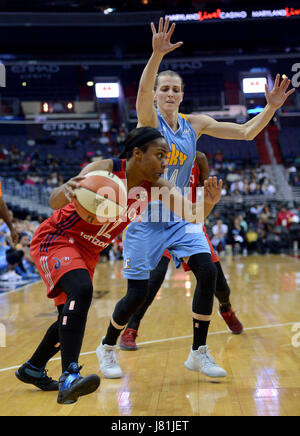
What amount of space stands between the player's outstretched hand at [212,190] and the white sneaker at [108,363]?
1.34 metres

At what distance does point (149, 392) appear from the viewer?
3.32m

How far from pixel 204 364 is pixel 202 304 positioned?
41cm

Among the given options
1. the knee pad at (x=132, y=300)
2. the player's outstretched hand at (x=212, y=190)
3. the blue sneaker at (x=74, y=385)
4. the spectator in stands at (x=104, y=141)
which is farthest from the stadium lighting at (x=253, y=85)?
the blue sneaker at (x=74, y=385)

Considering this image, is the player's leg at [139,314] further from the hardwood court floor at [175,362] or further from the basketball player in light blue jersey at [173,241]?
the basketball player in light blue jersey at [173,241]

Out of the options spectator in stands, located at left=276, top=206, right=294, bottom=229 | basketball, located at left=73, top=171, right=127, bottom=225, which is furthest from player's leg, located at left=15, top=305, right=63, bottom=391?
spectator in stands, located at left=276, top=206, right=294, bottom=229

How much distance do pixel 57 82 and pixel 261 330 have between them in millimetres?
28435

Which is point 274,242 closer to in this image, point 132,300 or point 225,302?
point 225,302

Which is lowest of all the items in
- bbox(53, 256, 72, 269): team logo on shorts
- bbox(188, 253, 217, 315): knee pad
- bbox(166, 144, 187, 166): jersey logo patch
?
bbox(188, 253, 217, 315): knee pad

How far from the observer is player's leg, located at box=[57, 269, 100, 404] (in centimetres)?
287

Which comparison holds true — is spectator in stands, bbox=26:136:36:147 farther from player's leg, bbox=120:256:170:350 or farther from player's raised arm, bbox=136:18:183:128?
player's raised arm, bbox=136:18:183:128

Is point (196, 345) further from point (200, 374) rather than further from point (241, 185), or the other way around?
point (241, 185)

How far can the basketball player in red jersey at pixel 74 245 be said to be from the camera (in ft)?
9.76

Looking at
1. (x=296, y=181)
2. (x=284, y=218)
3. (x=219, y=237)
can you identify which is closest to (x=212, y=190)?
(x=219, y=237)

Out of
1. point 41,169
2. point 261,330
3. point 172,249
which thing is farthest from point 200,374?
point 41,169
